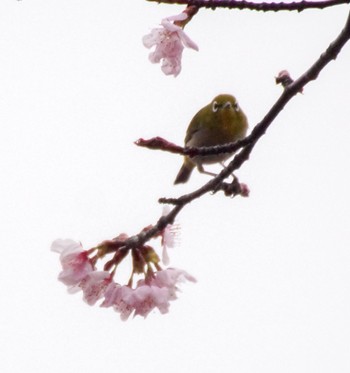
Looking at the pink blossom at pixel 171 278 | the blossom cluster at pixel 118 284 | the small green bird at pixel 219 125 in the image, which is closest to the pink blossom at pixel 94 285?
the blossom cluster at pixel 118 284

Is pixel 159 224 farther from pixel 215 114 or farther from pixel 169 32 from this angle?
pixel 215 114

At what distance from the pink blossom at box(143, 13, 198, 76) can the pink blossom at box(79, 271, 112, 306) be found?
3.30 feet

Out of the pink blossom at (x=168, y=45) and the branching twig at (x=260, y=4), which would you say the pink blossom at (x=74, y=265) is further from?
the branching twig at (x=260, y=4)

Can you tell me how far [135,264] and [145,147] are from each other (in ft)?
2.27

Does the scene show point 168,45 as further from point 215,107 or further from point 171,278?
point 215,107

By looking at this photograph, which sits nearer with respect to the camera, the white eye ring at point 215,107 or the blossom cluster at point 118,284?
the blossom cluster at point 118,284

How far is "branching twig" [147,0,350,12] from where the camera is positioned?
2387mm

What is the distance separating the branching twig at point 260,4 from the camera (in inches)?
94.0

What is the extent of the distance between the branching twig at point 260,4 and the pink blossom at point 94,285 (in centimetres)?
122

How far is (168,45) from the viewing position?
3.27 metres

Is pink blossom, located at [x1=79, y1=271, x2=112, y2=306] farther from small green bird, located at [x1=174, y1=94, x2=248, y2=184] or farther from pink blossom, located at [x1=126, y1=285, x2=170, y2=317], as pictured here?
small green bird, located at [x1=174, y1=94, x2=248, y2=184]

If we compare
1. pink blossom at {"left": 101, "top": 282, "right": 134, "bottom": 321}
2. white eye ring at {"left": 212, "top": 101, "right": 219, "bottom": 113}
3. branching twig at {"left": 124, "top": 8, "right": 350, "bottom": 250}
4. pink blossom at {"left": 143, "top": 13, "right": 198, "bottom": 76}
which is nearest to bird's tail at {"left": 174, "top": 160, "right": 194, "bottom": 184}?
white eye ring at {"left": 212, "top": 101, "right": 219, "bottom": 113}

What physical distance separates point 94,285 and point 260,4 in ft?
4.54

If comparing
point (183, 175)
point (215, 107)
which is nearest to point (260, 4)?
point (215, 107)
